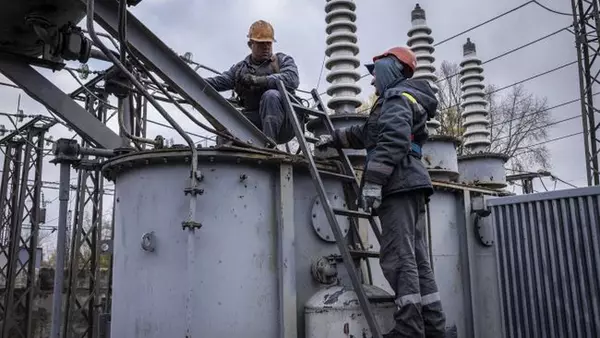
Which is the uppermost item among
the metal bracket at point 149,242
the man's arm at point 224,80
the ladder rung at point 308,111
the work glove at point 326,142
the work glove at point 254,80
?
the man's arm at point 224,80

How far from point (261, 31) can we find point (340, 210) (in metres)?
2.34

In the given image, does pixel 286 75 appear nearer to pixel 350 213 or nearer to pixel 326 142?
pixel 326 142

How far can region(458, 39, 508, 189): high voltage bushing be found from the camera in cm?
869

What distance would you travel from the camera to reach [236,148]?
4.25 metres

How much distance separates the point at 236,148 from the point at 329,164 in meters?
0.97

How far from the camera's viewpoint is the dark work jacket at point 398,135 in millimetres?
3811

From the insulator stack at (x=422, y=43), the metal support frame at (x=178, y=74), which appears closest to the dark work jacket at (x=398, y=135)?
the metal support frame at (x=178, y=74)

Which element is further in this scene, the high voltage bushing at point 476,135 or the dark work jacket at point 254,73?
the high voltage bushing at point 476,135

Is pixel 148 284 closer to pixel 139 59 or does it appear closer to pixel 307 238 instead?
pixel 307 238

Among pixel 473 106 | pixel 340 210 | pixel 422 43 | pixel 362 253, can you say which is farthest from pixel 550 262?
pixel 473 106

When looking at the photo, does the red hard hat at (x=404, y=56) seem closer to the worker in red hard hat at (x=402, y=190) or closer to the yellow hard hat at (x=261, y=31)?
the worker in red hard hat at (x=402, y=190)

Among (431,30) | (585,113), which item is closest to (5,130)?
(431,30)

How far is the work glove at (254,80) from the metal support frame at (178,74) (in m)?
0.79

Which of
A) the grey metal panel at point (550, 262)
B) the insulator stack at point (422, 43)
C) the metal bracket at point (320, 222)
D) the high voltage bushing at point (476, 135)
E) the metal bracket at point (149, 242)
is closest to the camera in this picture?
the metal bracket at point (149, 242)
